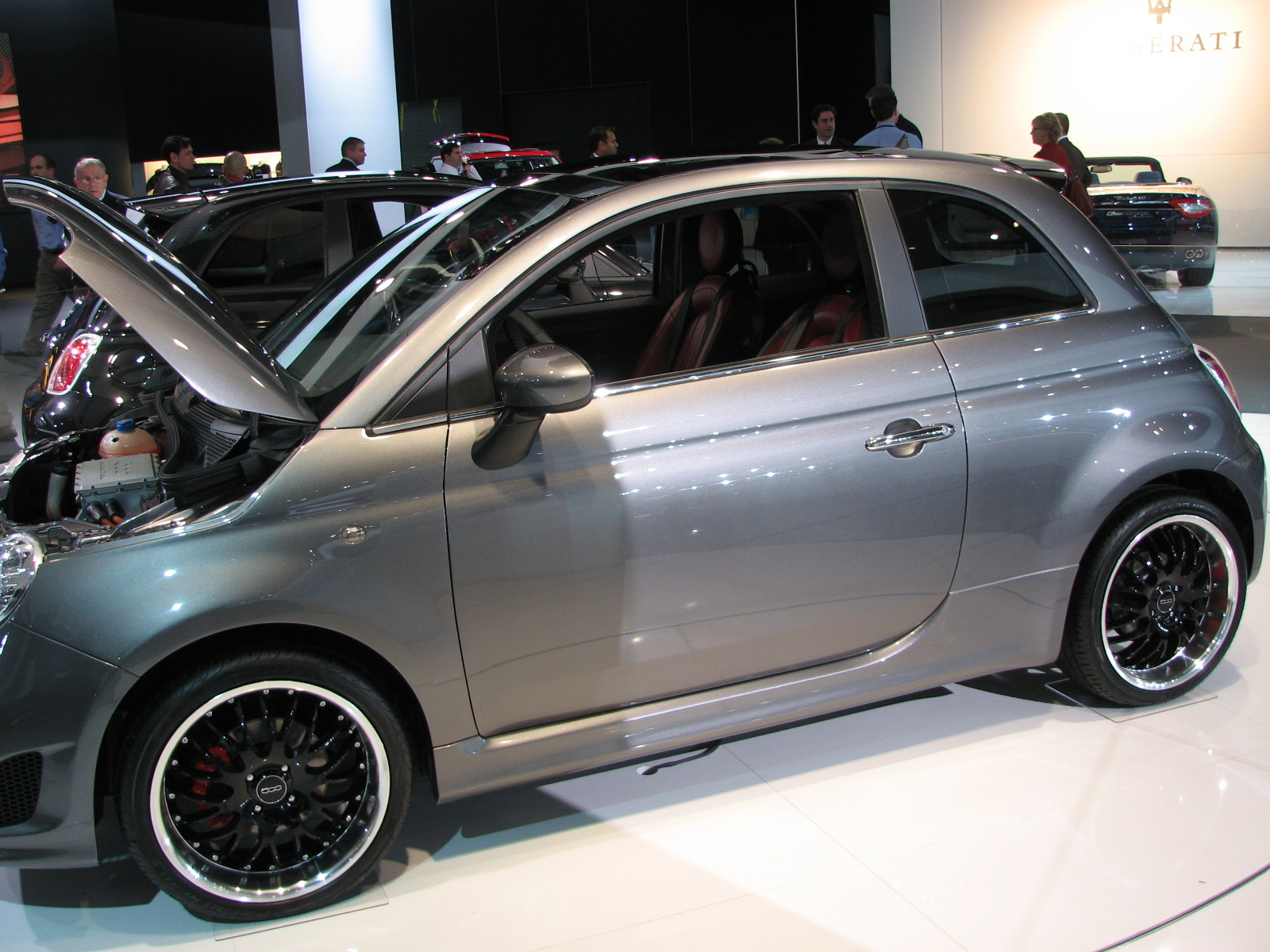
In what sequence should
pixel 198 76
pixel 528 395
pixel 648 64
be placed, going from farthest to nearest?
pixel 198 76
pixel 648 64
pixel 528 395

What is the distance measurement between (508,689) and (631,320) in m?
1.55

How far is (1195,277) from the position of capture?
711 centimetres

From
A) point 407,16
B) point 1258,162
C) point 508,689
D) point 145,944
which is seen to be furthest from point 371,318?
point 407,16

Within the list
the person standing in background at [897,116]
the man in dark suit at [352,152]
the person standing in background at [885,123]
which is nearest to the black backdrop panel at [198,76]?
A: the man in dark suit at [352,152]

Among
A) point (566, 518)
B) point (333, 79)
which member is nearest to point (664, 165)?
point (566, 518)

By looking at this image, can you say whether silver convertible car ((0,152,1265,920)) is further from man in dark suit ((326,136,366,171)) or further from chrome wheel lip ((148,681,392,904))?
man in dark suit ((326,136,366,171))

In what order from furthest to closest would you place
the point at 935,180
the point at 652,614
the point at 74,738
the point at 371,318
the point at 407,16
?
the point at 407,16 → the point at 935,180 → the point at 371,318 → the point at 652,614 → the point at 74,738

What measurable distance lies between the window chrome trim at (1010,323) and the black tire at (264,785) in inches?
59.3

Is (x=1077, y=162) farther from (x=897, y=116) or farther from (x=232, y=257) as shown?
(x=232, y=257)

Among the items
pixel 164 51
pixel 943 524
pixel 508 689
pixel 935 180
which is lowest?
pixel 508 689

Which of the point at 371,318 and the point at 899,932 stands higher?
the point at 371,318

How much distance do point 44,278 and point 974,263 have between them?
8.66m

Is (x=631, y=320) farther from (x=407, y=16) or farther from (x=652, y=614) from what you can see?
(x=407, y=16)

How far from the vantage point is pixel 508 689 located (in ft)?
7.30
